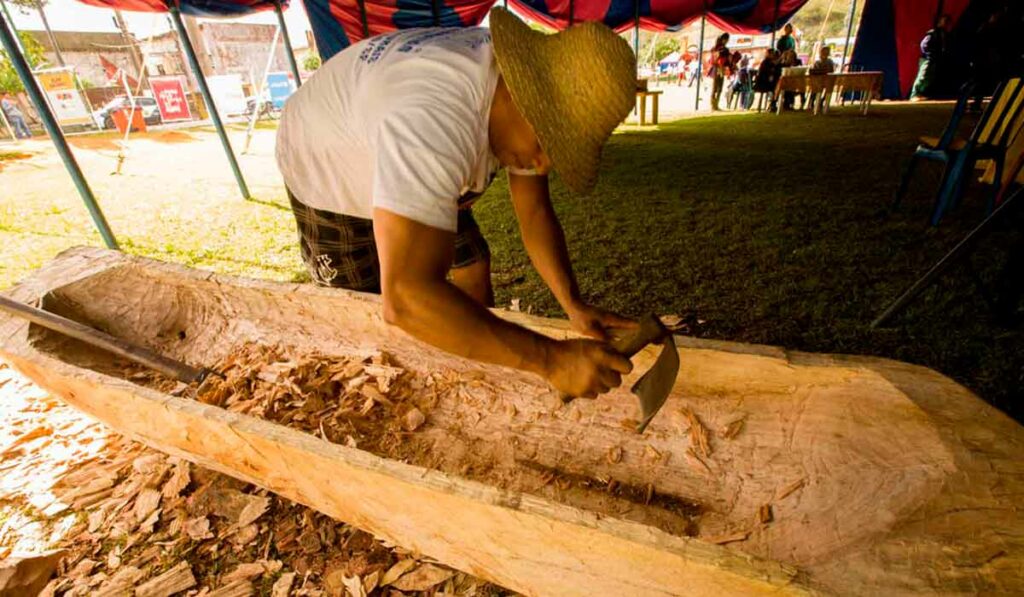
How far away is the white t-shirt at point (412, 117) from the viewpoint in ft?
3.55

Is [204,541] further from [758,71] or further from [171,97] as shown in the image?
[171,97]

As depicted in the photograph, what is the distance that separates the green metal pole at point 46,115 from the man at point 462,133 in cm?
400

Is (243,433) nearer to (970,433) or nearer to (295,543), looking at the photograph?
(295,543)

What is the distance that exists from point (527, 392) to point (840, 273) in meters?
2.64

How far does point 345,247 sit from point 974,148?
4.71 m

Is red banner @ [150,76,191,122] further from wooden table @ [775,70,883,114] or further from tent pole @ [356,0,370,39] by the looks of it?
wooden table @ [775,70,883,114]

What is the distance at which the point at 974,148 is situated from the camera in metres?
3.57

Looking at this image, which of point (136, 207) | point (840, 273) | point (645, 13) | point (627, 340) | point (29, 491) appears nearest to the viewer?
point (627, 340)

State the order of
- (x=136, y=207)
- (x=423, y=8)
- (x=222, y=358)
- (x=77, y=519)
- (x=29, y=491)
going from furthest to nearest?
1. (x=423, y=8)
2. (x=136, y=207)
3. (x=222, y=358)
4. (x=29, y=491)
5. (x=77, y=519)

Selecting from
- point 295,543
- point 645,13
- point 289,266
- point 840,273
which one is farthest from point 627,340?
point 645,13

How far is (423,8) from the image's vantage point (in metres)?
9.34

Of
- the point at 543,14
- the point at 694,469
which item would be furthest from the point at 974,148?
the point at 543,14

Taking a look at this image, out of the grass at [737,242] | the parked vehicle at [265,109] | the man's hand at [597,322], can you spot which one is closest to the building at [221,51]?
the parked vehicle at [265,109]

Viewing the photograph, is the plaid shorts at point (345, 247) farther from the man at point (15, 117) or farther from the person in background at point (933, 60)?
the man at point (15, 117)
